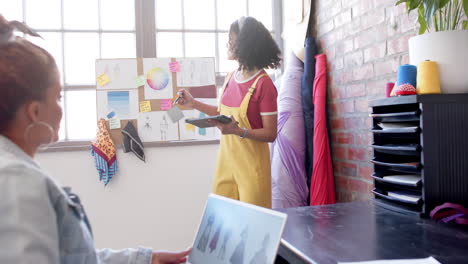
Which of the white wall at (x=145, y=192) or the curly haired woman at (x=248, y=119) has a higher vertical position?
the curly haired woman at (x=248, y=119)

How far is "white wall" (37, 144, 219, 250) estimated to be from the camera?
9.14 ft

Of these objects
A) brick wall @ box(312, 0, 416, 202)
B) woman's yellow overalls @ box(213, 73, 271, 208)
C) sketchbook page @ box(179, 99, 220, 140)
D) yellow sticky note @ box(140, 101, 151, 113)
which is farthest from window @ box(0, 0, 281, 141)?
woman's yellow overalls @ box(213, 73, 271, 208)

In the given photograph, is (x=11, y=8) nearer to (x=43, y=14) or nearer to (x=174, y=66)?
(x=43, y=14)

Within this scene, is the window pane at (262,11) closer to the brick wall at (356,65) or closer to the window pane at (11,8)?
the brick wall at (356,65)

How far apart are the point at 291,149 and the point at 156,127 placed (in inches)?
40.5

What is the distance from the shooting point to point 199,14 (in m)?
3.13

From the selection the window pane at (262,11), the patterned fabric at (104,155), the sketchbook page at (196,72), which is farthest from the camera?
the window pane at (262,11)

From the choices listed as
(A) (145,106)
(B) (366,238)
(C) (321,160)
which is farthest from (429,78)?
(A) (145,106)

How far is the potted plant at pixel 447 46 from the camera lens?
1.16m

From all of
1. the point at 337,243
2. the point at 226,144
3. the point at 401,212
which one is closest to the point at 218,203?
the point at 337,243

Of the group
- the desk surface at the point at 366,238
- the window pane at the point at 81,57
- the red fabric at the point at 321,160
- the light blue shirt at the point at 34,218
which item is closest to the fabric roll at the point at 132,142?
the window pane at the point at 81,57

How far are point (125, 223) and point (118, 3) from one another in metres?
1.60

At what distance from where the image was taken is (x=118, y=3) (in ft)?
9.83

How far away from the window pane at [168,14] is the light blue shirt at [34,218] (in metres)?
2.49
